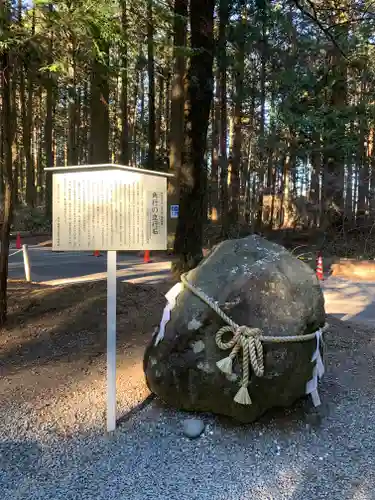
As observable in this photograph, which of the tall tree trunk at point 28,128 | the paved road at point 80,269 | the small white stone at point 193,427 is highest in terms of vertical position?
the tall tree trunk at point 28,128

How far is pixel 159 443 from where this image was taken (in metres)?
3.50

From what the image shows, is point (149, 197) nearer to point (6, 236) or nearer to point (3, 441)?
point (3, 441)

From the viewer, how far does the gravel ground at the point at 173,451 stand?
9.94 feet

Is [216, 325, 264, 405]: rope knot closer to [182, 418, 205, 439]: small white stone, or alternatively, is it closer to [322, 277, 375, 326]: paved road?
[182, 418, 205, 439]: small white stone

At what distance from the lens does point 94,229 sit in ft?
11.7

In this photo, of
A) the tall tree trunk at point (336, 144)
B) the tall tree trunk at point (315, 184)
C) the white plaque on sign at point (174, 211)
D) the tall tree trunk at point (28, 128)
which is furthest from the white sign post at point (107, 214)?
the tall tree trunk at point (315, 184)

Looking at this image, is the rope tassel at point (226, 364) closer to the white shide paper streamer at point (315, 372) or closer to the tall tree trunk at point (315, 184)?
the white shide paper streamer at point (315, 372)

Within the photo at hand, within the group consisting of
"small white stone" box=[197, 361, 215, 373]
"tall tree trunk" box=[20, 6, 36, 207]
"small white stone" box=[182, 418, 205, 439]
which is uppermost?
"tall tree trunk" box=[20, 6, 36, 207]

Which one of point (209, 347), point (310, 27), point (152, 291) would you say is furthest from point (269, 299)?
point (310, 27)

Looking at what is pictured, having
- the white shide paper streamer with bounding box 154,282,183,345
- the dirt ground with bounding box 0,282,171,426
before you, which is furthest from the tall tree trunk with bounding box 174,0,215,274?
the white shide paper streamer with bounding box 154,282,183,345

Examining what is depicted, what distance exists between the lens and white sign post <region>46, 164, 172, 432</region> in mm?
3555

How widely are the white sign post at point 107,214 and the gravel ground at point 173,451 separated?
325 millimetres

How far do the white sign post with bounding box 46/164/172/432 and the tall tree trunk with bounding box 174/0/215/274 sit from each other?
4009mm

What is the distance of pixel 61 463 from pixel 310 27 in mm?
17308
